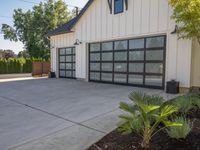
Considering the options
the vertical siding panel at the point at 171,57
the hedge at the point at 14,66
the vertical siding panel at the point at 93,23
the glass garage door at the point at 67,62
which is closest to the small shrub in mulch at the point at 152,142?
the vertical siding panel at the point at 171,57

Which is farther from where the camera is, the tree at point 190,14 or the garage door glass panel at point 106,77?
the garage door glass panel at point 106,77

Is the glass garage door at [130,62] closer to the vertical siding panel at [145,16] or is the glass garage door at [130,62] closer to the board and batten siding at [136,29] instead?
the board and batten siding at [136,29]

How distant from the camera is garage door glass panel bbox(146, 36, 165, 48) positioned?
27.9 ft

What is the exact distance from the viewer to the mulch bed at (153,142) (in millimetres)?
2943

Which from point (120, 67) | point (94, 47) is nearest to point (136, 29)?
point (120, 67)

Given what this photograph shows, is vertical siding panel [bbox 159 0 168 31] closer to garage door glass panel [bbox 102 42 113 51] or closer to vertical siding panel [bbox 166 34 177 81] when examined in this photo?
vertical siding panel [bbox 166 34 177 81]

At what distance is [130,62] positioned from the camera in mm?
9664

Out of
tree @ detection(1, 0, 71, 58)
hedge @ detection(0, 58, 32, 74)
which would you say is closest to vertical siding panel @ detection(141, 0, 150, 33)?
hedge @ detection(0, 58, 32, 74)

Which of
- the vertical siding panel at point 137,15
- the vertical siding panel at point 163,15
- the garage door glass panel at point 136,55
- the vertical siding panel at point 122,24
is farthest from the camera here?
the vertical siding panel at point 122,24

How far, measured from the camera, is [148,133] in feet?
9.69

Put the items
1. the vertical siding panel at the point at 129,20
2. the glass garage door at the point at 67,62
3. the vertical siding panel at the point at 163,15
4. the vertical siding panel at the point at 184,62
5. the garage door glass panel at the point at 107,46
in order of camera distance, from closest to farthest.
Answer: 1. the vertical siding panel at the point at 184,62
2. the vertical siding panel at the point at 163,15
3. the vertical siding panel at the point at 129,20
4. the garage door glass panel at the point at 107,46
5. the glass garage door at the point at 67,62

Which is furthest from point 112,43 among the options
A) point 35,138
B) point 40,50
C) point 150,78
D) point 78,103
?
point 40,50

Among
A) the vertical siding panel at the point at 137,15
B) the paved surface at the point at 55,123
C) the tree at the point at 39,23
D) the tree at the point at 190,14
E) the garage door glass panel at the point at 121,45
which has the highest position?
the tree at the point at 39,23

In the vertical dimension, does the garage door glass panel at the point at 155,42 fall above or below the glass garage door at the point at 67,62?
above
